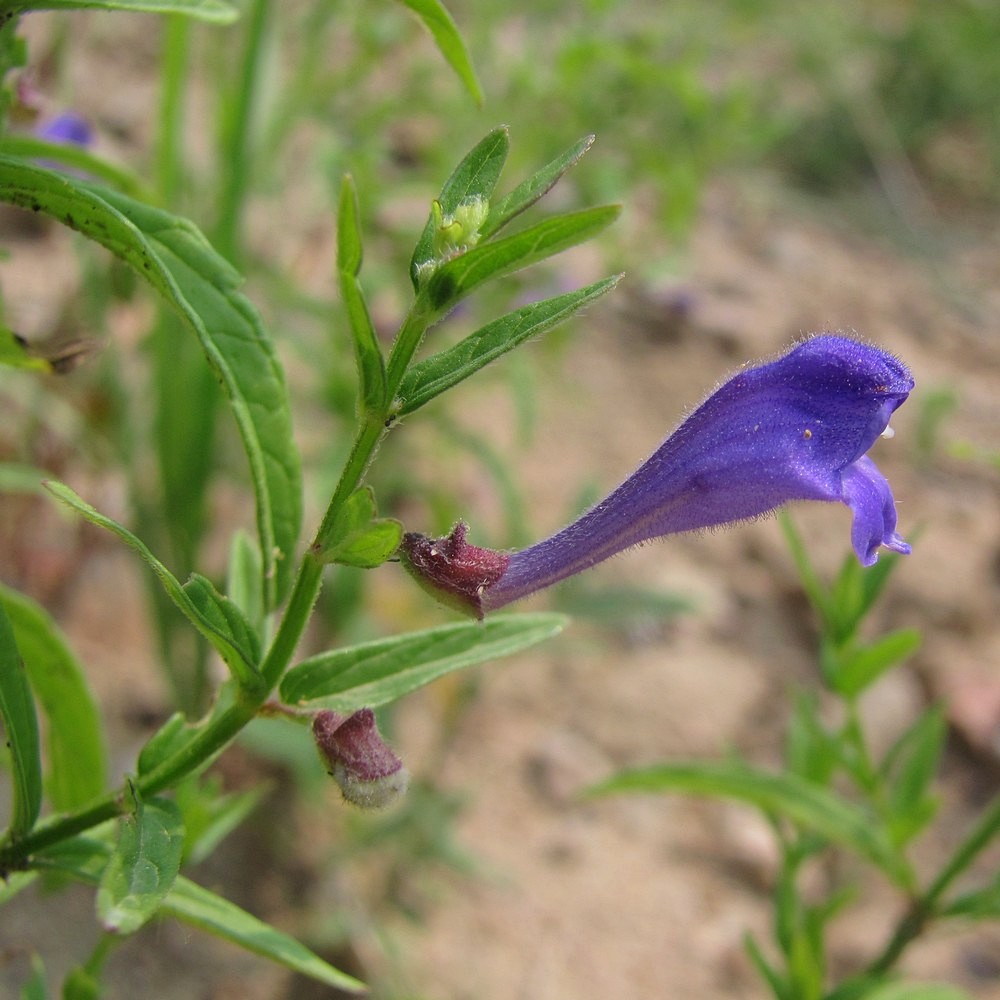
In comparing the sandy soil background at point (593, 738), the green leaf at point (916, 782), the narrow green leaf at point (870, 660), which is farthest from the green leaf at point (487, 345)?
the green leaf at point (916, 782)

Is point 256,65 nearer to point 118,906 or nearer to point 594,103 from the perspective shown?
point 594,103

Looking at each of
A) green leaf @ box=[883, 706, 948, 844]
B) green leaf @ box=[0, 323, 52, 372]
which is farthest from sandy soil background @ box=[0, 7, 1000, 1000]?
green leaf @ box=[0, 323, 52, 372]

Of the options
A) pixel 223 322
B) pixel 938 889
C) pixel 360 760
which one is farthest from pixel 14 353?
pixel 938 889

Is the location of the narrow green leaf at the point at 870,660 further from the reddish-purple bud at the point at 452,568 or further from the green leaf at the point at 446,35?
the green leaf at the point at 446,35

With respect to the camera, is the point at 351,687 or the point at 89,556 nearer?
the point at 351,687

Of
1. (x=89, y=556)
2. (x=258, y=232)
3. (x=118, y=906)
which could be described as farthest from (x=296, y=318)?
(x=118, y=906)

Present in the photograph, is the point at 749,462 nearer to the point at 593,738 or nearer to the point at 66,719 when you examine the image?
the point at 66,719
